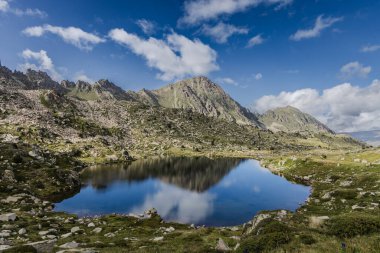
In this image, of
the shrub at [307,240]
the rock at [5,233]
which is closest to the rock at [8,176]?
the rock at [5,233]

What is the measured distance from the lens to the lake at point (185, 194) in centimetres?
7397

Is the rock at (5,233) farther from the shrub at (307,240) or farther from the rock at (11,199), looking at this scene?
the shrub at (307,240)

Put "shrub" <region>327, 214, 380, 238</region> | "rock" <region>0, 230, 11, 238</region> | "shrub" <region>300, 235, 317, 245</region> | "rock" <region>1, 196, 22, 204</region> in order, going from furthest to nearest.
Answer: "rock" <region>1, 196, 22, 204</region> < "rock" <region>0, 230, 11, 238</region> < "shrub" <region>327, 214, 380, 238</region> < "shrub" <region>300, 235, 317, 245</region>

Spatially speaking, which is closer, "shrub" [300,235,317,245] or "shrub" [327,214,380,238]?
"shrub" [300,235,317,245]

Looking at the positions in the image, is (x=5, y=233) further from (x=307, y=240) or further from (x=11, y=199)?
(x=307, y=240)

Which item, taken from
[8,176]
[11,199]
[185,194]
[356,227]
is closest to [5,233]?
[11,199]

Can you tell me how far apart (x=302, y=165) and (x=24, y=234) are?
126 meters

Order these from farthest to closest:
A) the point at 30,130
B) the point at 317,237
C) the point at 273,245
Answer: the point at 30,130
the point at 317,237
the point at 273,245

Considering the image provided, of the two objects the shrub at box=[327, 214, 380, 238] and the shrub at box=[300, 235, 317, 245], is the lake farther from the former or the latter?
the shrub at box=[300, 235, 317, 245]

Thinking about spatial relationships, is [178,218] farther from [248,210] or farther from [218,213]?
[248,210]

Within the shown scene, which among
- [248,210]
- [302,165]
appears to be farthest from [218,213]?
[302,165]

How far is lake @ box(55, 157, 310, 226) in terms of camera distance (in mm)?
73969

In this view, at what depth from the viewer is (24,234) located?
36.1 meters

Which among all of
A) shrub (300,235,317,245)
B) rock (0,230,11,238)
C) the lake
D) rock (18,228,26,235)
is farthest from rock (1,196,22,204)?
shrub (300,235,317,245)
